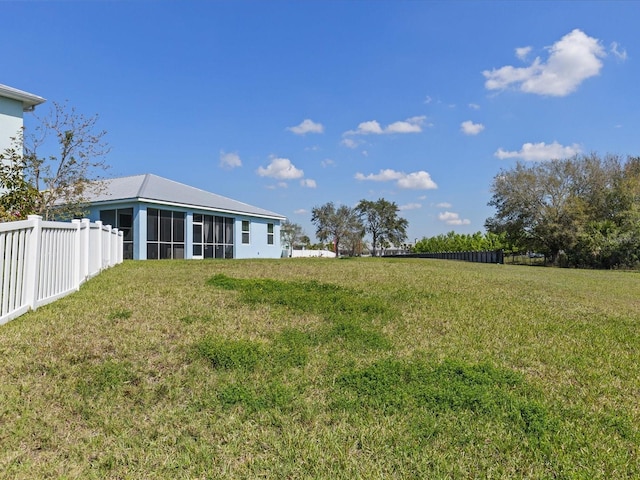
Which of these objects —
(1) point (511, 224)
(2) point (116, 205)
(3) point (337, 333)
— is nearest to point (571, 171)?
(1) point (511, 224)

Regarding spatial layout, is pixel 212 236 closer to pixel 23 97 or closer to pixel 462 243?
pixel 23 97

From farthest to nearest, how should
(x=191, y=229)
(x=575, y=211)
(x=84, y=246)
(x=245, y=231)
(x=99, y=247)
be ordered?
(x=575, y=211) < (x=245, y=231) < (x=191, y=229) < (x=99, y=247) < (x=84, y=246)

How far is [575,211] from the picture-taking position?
2936cm

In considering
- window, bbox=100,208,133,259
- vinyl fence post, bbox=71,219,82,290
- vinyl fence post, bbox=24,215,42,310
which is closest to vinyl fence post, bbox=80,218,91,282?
vinyl fence post, bbox=71,219,82,290

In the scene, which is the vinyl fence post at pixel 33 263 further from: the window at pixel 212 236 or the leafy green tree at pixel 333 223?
the leafy green tree at pixel 333 223

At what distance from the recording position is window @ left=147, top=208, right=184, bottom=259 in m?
17.0

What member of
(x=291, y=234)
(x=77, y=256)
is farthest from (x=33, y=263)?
(x=291, y=234)

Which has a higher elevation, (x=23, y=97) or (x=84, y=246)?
(x=23, y=97)

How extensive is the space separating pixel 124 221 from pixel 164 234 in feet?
5.91

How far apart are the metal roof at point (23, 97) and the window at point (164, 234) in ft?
17.5

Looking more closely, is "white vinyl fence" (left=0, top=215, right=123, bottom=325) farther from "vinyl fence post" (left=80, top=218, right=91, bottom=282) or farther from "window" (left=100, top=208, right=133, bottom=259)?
"window" (left=100, top=208, right=133, bottom=259)

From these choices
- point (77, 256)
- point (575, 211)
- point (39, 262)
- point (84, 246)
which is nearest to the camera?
point (39, 262)

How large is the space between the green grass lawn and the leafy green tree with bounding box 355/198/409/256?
57439 millimetres

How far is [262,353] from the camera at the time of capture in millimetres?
3773
